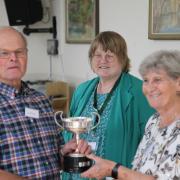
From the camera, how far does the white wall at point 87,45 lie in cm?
349

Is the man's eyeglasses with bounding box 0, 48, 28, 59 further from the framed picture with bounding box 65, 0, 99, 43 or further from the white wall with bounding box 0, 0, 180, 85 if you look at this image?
the framed picture with bounding box 65, 0, 99, 43

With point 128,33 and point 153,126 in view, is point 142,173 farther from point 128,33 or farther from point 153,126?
point 128,33

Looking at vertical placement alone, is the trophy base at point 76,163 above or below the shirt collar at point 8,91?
below

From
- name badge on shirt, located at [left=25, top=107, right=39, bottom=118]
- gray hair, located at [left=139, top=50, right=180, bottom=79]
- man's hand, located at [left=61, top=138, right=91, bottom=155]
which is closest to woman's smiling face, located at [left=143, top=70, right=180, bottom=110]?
gray hair, located at [left=139, top=50, right=180, bottom=79]

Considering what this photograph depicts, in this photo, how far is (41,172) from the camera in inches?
70.3

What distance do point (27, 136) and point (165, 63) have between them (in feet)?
2.33

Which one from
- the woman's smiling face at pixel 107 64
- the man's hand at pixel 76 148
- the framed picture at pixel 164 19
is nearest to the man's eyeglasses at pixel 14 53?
the man's hand at pixel 76 148

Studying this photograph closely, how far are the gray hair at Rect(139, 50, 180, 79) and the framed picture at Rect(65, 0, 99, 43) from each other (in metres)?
2.53

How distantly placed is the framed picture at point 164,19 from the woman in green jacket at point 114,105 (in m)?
0.77

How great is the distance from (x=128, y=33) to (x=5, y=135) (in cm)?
229

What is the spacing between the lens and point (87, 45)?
4.49 meters

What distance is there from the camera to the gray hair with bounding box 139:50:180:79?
166cm

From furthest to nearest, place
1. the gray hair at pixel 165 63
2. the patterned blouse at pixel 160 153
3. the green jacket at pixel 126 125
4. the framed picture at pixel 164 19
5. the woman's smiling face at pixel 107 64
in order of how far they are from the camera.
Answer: the framed picture at pixel 164 19, the woman's smiling face at pixel 107 64, the green jacket at pixel 126 125, the gray hair at pixel 165 63, the patterned blouse at pixel 160 153

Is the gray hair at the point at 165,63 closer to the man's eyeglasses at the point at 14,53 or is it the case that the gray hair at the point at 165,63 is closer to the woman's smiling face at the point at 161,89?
the woman's smiling face at the point at 161,89
